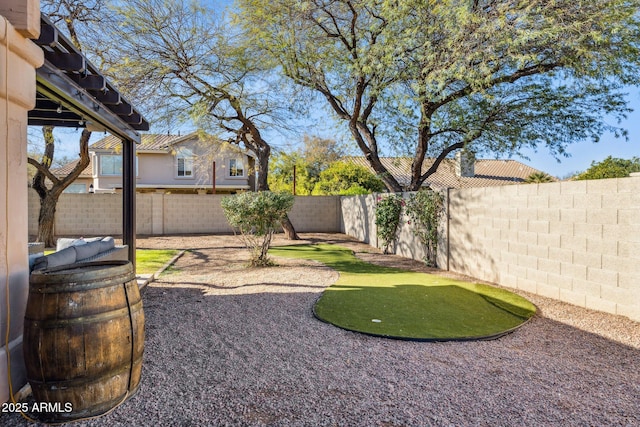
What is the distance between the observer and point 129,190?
6.62 metres

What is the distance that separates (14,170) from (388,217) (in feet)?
30.6

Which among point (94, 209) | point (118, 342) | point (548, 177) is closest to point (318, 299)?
point (118, 342)

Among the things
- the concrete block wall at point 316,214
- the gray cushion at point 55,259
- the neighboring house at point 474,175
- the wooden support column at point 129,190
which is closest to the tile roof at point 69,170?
the concrete block wall at point 316,214

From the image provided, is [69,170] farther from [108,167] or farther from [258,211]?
[258,211]

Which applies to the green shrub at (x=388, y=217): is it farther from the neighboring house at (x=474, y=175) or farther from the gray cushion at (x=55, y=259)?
the neighboring house at (x=474, y=175)

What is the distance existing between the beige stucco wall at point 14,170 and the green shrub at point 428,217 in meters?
7.53

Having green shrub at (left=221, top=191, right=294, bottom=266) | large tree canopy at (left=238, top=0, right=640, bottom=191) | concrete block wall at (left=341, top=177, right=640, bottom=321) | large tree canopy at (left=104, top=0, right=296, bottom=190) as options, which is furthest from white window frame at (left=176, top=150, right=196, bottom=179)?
concrete block wall at (left=341, top=177, right=640, bottom=321)

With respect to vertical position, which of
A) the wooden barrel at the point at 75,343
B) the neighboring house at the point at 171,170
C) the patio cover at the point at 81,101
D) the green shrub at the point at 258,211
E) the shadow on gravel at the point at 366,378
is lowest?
the shadow on gravel at the point at 366,378

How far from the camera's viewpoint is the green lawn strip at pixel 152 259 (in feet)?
27.7

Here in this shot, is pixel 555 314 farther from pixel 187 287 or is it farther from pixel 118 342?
pixel 187 287

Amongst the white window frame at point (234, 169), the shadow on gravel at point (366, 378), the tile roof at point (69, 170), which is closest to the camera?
the shadow on gravel at point (366, 378)

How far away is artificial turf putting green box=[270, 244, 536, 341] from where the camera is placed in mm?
4504

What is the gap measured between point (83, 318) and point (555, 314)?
5.33m

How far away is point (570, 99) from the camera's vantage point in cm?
1005
